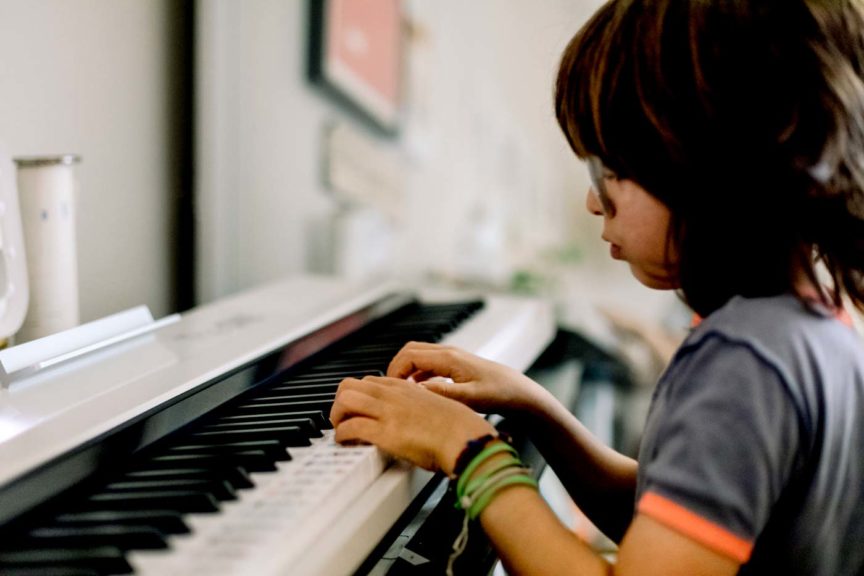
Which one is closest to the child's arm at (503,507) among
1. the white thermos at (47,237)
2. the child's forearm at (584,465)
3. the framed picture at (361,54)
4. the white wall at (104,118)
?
the child's forearm at (584,465)

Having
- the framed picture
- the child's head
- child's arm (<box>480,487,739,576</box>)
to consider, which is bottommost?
child's arm (<box>480,487,739,576</box>)

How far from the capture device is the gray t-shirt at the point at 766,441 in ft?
2.00

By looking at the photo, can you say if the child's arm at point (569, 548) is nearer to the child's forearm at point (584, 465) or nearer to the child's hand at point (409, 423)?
the child's hand at point (409, 423)

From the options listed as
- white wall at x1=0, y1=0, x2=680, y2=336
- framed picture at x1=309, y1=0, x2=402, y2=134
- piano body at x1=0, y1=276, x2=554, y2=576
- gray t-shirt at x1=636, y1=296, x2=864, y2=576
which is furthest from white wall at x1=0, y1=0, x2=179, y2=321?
gray t-shirt at x1=636, y1=296, x2=864, y2=576

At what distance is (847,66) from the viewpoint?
2.27 ft

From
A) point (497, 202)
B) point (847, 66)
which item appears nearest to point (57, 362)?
point (847, 66)

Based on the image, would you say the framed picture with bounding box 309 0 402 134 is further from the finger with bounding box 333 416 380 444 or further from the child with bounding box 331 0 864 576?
the finger with bounding box 333 416 380 444

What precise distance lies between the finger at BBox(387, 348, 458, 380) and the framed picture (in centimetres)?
105

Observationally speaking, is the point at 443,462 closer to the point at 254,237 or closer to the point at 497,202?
the point at 254,237

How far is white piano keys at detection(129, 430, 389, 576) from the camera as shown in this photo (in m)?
0.50

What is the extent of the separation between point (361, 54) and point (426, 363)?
1300 millimetres

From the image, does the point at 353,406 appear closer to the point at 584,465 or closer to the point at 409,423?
the point at 409,423

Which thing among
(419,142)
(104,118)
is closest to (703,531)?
(104,118)

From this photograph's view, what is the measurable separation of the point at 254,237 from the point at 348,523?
1066mm
